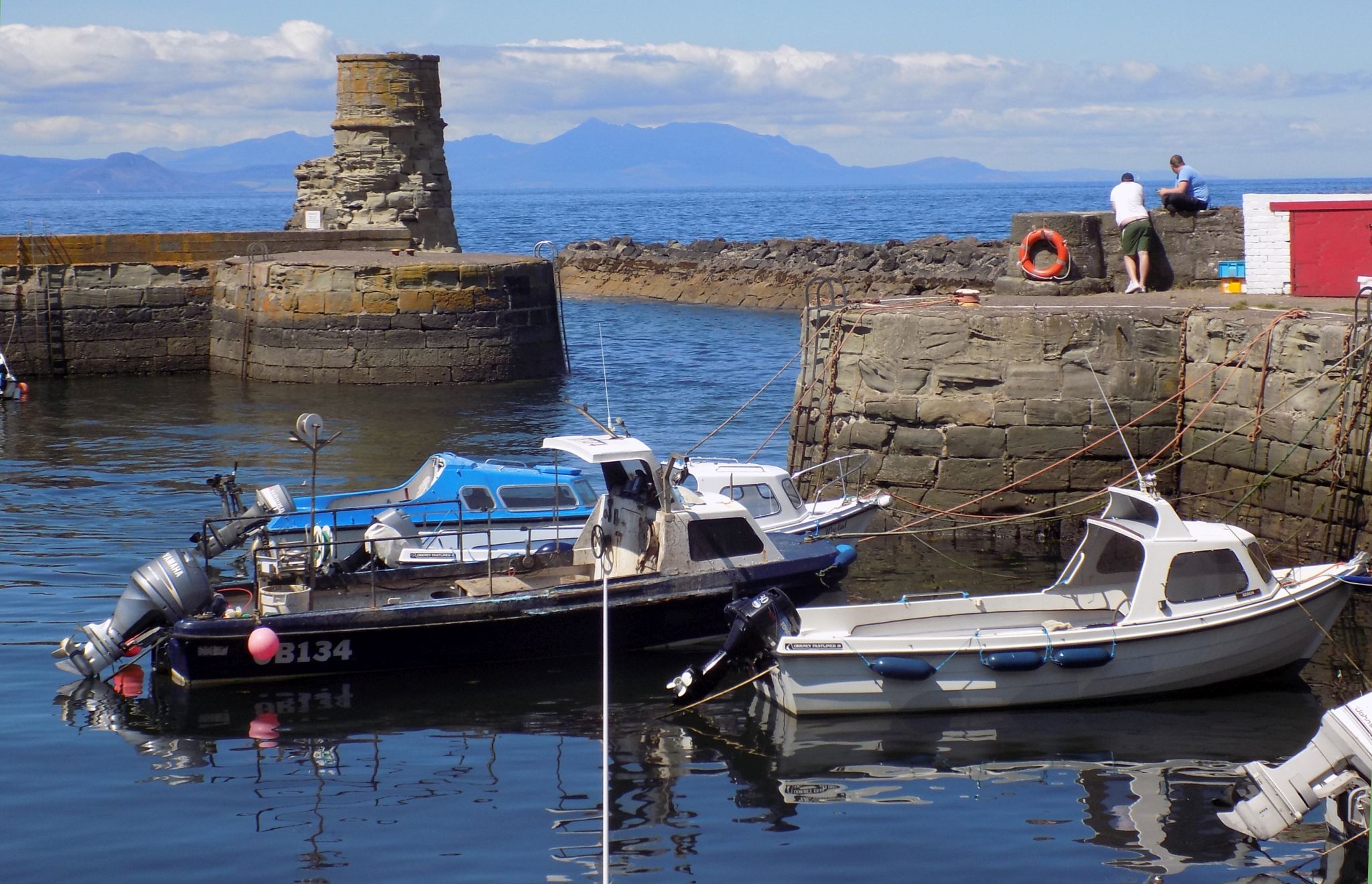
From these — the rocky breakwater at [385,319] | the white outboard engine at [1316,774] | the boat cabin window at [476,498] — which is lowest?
the white outboard engine at [1316,774]

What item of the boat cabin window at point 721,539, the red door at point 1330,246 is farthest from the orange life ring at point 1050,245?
the boat cabin window at point 721,539

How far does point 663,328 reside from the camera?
43.3m

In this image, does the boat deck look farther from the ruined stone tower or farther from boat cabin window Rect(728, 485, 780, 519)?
the ruined stone tower

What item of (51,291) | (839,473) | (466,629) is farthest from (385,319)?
(466,629)

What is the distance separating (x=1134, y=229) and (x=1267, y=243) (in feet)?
5.81

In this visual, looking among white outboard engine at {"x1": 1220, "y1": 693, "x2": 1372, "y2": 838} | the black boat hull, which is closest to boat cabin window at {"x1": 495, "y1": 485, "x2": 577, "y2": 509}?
the black boat hull

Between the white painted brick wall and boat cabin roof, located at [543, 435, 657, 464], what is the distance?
8.24 m

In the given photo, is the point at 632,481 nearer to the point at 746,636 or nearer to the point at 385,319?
the point at 746,636

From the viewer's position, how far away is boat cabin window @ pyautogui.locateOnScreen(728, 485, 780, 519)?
600 inches

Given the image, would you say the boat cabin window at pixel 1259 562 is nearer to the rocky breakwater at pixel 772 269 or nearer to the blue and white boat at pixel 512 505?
the blue and white boat at pixel 512 505

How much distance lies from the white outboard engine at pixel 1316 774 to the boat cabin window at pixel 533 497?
8480mm

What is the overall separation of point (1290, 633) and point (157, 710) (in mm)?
8717

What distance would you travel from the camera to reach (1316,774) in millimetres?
8109

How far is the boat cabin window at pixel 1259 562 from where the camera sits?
11.4 metres
